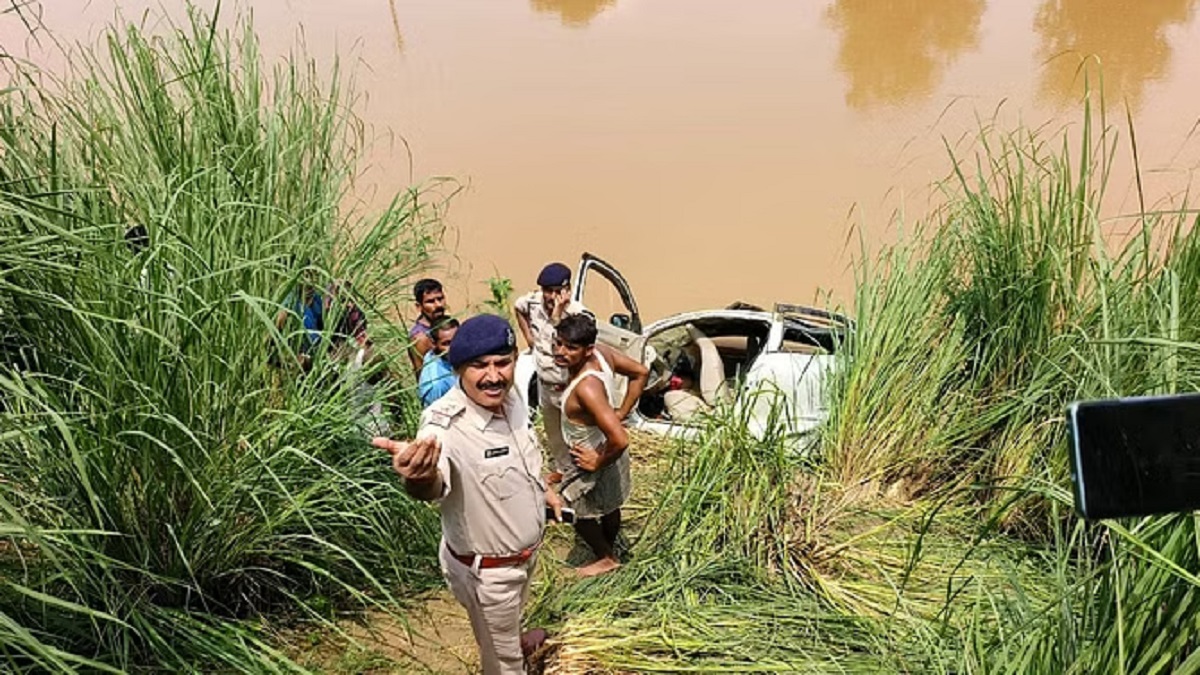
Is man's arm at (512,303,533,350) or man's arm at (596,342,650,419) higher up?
man's arm at (512,303,533,350)

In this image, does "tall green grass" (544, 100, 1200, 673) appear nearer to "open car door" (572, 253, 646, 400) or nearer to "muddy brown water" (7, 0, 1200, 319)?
"open car door" (572, 253, 646, 400)

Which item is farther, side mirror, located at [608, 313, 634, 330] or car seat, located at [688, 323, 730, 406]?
side mirror, located at [608, 313, 634, 330]

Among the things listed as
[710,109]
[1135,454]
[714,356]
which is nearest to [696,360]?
[714,356]

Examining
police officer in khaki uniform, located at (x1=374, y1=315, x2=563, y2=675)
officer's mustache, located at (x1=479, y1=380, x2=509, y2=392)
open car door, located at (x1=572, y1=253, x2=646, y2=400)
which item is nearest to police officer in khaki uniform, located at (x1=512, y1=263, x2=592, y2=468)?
open car door, located at (x1=572, y1=253, x2=646, y2=400)

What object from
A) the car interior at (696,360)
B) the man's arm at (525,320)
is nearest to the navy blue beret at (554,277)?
the man's arm at (525,320)

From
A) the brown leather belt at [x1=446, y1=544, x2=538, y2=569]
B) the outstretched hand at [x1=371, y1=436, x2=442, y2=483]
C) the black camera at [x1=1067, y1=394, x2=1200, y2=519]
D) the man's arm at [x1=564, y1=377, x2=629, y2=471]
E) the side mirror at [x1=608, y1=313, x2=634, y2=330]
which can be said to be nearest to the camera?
the black camera at [x1=1067, y1=394, x2=1200, y2=519]

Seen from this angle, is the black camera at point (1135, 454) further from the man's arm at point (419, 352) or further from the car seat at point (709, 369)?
the car seat at point (709, 369)

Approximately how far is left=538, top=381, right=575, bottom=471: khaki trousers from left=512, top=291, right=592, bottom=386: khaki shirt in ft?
0.18

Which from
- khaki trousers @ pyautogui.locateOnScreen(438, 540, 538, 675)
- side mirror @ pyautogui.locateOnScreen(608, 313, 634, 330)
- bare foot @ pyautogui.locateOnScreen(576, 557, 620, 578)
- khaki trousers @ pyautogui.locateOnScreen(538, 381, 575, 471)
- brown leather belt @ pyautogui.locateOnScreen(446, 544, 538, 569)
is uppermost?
side mirror @ pyautogui.locateOnScreen(608, 313, 634, 330)

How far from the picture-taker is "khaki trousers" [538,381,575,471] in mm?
3773

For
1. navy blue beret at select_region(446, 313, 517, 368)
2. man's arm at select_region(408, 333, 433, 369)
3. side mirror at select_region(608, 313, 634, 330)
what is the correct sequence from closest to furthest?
navy blue beret at select_region(446, 313, 517, 368)
man's arm at select_region(408, 333, 433, 369)
side mirror at select_region(608, 313, 634, 330)

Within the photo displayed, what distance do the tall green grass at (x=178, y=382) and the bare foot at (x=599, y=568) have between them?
0.63 m

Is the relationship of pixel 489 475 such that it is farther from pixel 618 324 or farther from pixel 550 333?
Answer: pixel 618 324

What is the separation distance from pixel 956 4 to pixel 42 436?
19.7 metres
